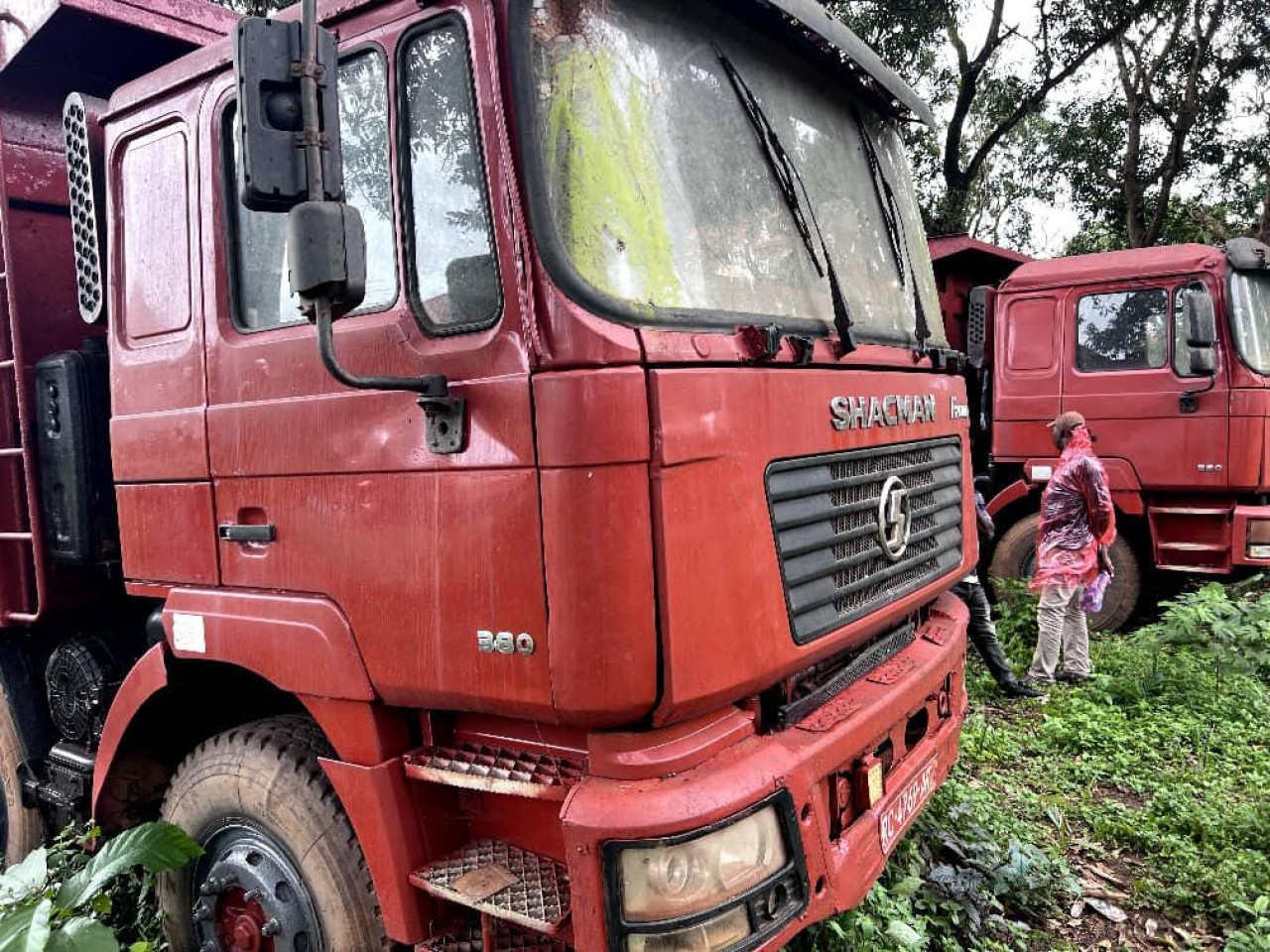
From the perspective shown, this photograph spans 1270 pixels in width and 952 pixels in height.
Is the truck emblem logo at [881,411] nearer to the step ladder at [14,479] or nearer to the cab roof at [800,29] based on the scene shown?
the cab roof at [800,29]

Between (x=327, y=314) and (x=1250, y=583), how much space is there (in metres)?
7.55

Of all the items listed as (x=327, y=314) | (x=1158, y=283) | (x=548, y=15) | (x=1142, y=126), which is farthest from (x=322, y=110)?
(x=1142, y=126)

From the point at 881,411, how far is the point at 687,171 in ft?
2.79

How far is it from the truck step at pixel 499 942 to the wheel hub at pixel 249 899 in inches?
15.0

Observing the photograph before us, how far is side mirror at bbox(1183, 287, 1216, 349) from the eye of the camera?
5.73 meters

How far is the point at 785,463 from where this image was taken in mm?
2029

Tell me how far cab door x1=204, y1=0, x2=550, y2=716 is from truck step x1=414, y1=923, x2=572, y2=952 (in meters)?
0.51

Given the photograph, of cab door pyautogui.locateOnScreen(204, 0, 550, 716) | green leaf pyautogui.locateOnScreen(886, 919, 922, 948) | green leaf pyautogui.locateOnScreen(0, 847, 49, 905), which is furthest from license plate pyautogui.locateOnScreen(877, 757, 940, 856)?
green leaf pyautogui.locateOnScreen(0, 847, 49, 905)

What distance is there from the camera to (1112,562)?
21.1ft

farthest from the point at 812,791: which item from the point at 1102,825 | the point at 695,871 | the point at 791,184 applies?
the point at 1102,825

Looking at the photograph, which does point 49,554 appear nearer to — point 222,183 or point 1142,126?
point 222,183

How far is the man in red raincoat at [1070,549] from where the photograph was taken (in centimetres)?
535

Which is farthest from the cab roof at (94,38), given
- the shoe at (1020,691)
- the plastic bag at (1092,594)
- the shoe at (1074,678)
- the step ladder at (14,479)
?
the shoe at (1074,678)

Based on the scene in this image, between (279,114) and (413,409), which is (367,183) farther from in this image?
(413,409)
